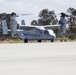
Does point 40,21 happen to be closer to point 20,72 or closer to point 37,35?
point 37,35

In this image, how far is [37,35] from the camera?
5356 centimetres

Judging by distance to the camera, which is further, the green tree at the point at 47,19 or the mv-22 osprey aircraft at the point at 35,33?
the green tree at the point at 47,19

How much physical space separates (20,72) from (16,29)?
4758 cm

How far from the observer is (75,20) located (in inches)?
4141

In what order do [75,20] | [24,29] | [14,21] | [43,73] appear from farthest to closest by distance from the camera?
1. [75,20]
2. [14,21]
3. [24,29]
4. [43,73]

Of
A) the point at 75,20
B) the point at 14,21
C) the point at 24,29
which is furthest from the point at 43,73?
the point at 75,20

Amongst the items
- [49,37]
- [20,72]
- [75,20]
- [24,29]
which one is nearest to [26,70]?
[20,72]

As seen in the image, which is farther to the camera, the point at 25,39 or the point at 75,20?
the point at 75,20

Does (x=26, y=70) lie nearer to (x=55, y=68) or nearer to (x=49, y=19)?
(x=55, y=68)

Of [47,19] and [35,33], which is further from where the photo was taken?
[47,19]

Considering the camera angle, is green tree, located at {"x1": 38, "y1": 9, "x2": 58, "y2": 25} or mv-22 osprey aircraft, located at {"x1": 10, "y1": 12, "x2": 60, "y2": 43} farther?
green tree, located at {"x1": 38, "y1": 9, "x2": 58, "y2": 25}

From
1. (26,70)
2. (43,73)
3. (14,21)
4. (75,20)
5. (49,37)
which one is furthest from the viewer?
(75,20)

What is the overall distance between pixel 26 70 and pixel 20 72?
1.54 ft

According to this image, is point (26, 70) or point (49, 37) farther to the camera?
point (49, 37)
